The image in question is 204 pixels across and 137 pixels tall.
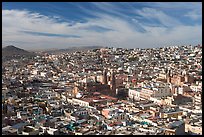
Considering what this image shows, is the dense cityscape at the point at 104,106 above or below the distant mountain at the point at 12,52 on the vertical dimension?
below

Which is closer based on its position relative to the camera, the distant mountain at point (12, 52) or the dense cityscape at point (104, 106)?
the dense cityscape at point (104, 106)

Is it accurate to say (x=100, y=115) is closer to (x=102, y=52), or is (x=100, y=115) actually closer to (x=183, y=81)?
(x=183, y=81)

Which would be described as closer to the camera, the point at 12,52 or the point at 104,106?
the point at 104,106

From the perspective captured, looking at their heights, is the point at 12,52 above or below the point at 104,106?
above

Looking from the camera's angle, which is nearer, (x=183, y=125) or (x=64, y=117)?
(x=183, y=125)

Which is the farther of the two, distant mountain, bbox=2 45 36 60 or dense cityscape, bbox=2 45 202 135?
distant mountain, bbox=2 45 36 60

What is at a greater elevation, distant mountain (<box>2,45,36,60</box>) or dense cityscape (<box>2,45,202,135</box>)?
distant mountain (<box>2,45,36,60</box>)

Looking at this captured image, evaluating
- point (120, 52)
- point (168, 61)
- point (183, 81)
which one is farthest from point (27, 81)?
point (120, 52)

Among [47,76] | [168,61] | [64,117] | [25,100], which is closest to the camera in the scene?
[64,117]

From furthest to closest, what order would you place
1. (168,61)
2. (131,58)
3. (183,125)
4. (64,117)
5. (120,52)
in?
(120,52) < (131,58) < (168,61) < (64,117) < (183,125)

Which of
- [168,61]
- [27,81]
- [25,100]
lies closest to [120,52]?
[168,61]
